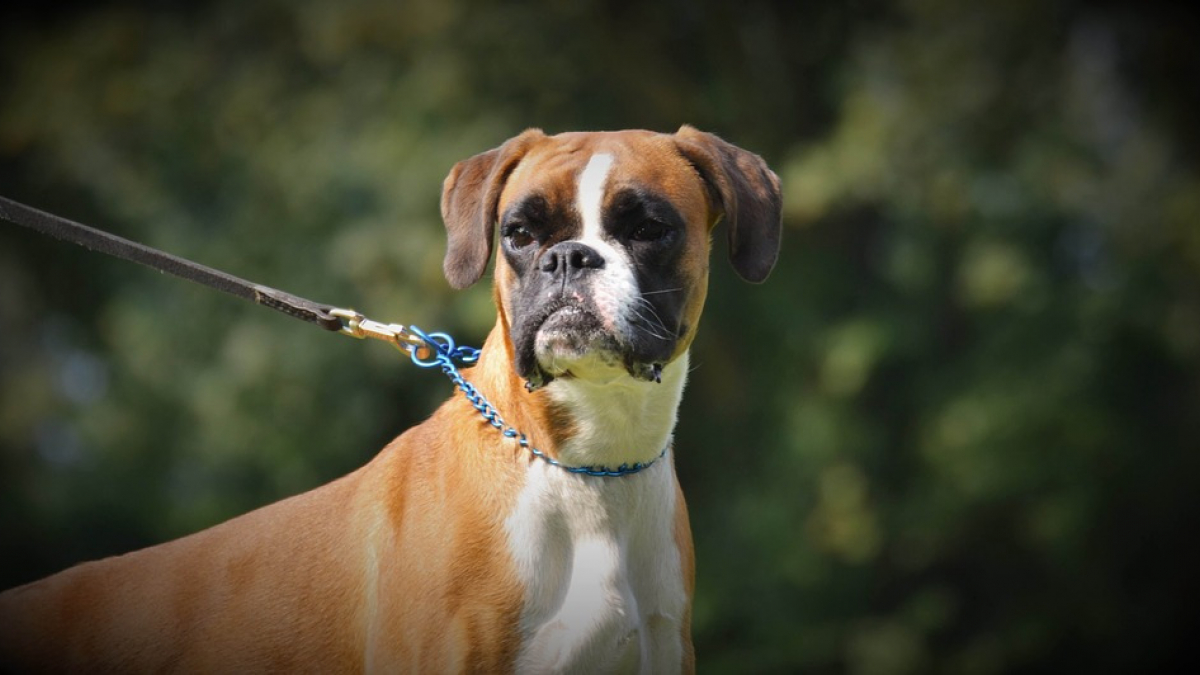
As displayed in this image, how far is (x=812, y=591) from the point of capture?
12883 mm

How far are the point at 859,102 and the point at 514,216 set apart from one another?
32.8 ft

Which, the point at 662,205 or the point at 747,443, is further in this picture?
the point at 747,443

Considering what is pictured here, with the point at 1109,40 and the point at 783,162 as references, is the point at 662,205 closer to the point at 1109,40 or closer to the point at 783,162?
the point at 783,162

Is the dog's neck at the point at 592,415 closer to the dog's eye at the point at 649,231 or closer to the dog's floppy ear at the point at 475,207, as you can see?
the dog's floppy ear at the point at 475,207

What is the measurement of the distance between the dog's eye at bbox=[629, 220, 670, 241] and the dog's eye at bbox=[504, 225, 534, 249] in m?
0.30

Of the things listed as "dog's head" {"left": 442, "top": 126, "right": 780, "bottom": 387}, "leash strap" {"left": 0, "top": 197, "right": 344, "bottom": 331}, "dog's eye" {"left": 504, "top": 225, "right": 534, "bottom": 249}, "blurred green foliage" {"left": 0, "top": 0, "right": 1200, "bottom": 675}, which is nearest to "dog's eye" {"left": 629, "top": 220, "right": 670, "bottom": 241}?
"dog's head" {"left": 442, "top": 126, "right": 780, "bottom": 387}

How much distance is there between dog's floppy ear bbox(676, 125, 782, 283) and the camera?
4.06 metres

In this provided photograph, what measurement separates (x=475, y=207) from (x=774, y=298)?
373 inches

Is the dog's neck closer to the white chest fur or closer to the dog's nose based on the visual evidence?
the white chest fur

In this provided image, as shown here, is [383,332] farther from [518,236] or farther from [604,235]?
[604,235]

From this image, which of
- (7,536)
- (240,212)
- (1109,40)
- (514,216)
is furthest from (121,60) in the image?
(514,216)

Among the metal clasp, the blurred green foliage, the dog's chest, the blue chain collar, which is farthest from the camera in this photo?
the blurred green foliage

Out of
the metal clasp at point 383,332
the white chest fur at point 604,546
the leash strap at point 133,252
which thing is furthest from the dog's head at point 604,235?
the leash strap at point 133,252

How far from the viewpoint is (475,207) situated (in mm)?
4098
